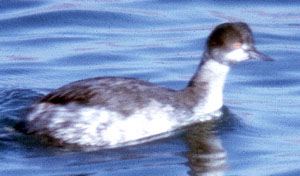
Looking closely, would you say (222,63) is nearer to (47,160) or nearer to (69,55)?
(47,160)

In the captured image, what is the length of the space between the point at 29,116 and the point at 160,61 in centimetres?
349

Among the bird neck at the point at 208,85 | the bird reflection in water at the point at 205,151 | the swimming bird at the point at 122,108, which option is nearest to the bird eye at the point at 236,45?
the swimming bird at the point at 122,108

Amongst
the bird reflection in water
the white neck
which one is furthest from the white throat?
the bird reflection in water

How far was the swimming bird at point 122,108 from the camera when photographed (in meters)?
9.05

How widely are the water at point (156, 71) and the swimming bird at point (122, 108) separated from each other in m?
0.16

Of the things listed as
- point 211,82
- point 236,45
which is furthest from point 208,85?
point 236,45

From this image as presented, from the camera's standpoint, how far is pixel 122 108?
9062 mm

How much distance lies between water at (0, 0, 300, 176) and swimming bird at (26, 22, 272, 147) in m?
0.16

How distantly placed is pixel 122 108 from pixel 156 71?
3.05 meters

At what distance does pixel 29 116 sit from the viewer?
9.43 metres

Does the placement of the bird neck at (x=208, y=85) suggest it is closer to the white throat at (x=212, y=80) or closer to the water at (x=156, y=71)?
the white throat at (x=212, y=80)

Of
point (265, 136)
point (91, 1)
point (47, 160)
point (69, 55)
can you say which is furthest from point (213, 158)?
point (91, 1)

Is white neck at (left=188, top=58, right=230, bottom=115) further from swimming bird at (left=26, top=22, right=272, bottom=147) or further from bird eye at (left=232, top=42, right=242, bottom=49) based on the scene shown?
bird eye at (left=232, top=42, right=242, bottom=49)

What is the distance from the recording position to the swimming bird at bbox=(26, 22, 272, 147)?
356 inches
